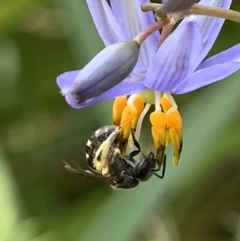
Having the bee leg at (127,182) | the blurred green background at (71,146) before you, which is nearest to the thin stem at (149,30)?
the bee leg at (127,182)

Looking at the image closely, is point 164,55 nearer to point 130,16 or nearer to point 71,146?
point 130,16

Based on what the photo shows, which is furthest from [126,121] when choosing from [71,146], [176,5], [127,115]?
[71,146]

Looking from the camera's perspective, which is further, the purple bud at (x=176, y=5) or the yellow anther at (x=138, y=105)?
the yellow anther at (x=138, y=105)

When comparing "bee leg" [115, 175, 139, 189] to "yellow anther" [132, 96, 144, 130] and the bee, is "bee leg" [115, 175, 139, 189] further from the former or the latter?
"yellow anther" [132, 96, 144, 130]

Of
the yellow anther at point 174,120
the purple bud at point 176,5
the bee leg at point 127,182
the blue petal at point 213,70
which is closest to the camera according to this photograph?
the purple bud at point 176,5

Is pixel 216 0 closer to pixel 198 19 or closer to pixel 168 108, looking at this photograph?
pixel 198 19

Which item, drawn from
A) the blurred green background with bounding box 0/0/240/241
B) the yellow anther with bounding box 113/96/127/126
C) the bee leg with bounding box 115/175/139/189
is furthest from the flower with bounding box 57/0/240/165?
the blurred green background with bounding box 0/0/240/241

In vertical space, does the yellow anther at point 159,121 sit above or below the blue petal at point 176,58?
below

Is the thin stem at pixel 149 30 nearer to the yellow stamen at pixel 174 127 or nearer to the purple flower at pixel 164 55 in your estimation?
the purple flower at pixel 164 55
